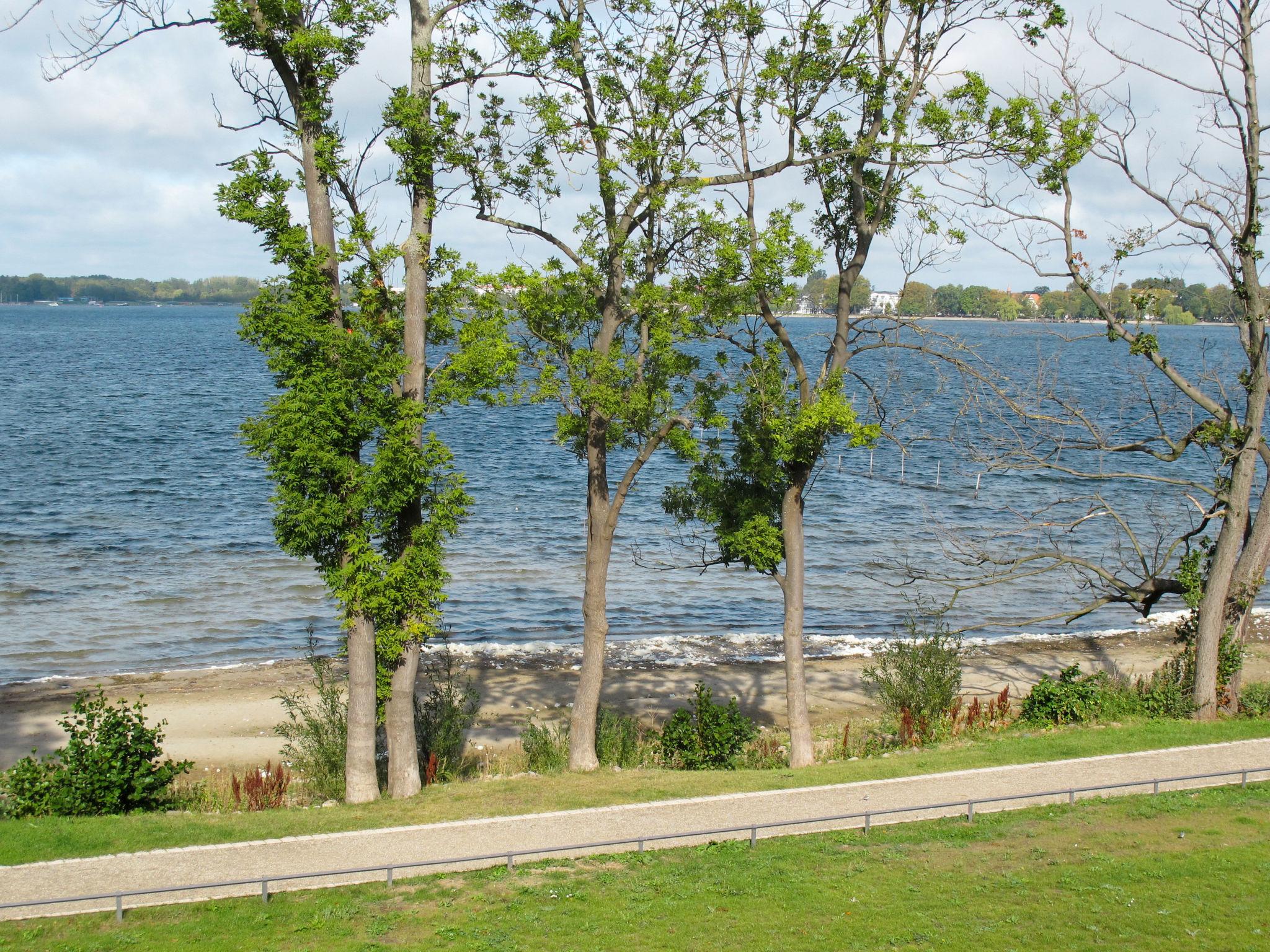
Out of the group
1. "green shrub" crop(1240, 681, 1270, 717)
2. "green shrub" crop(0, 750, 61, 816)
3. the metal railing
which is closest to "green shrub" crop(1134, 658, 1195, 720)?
"green shrub" crop(1240, 681, 1270, 717)

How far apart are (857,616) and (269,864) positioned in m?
21.3

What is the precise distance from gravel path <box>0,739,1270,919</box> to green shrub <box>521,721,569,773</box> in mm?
3677

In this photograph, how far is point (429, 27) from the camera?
16.1 metres

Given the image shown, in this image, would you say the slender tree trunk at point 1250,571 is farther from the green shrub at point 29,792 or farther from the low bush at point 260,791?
the green shrub at point 29,792

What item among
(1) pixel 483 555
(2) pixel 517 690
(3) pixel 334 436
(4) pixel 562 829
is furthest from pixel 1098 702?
(1) pixel 483 555

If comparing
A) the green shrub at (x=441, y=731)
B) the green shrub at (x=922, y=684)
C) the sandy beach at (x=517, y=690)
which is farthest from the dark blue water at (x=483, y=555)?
the green shrub at (x=441, y=731)

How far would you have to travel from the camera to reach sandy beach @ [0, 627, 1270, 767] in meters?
21.0

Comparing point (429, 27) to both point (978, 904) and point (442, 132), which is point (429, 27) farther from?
point (978, 904)

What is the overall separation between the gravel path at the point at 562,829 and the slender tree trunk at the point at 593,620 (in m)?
3.24

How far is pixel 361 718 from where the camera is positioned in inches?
617

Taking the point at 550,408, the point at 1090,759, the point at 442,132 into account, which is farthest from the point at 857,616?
the point at 550,408

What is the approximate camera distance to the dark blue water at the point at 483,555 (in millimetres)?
27812

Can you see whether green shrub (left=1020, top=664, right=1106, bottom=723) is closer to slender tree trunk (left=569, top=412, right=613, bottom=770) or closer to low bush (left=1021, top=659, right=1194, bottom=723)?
low bush (left=1021, top=659, right=1194, bottom=723)

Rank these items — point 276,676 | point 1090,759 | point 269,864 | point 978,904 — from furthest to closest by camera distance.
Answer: point 276,676
point 1090,759
point 269,864
point 978,904
